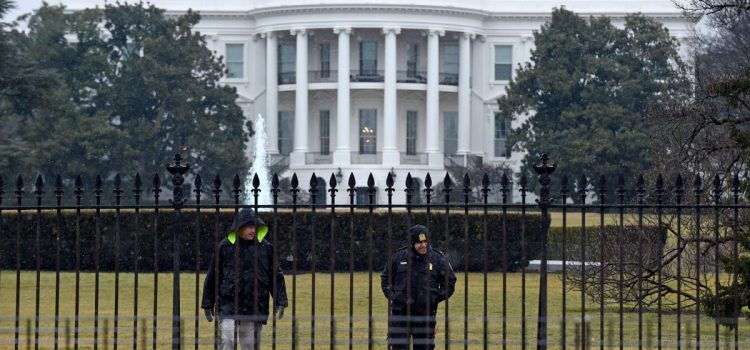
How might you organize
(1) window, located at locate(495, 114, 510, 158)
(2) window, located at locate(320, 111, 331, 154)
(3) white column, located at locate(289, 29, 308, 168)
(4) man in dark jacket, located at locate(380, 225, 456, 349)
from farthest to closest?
(2) window, located at locate(320, 111, 331, 154), (1) window, located at locate(495, 114, 510, 158), (3) white column, located at locate(289, 29, 308, 168), (4) man in dark jacket, located at locate(380, 225, 456, 349)

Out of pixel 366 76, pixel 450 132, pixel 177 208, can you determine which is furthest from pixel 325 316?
pixel 450 132

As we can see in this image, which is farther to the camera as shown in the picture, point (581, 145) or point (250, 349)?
point (581, 145)

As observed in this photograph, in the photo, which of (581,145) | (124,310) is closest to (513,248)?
(124,310)

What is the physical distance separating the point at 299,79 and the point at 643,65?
52.4 ft

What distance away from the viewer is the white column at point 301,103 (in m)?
74.5

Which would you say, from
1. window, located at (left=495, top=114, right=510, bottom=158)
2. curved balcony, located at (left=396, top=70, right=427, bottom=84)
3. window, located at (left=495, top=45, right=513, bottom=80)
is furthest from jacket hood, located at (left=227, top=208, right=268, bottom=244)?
window, located at (left=495, top=45, right=513, bottom=80)

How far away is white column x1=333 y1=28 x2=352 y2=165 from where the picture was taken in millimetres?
74062

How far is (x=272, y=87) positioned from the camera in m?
76.4

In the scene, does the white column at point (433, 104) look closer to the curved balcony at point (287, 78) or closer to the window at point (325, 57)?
the window at point (325, 57)

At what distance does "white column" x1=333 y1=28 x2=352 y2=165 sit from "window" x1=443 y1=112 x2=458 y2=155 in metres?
4.15

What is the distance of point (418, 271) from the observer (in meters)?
16.6

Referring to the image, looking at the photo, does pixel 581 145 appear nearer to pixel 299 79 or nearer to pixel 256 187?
pixel 299 79

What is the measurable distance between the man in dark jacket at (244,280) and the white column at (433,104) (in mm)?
57697

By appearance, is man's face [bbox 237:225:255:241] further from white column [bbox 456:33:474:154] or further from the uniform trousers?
white column [bbox 456:33:474:154]
